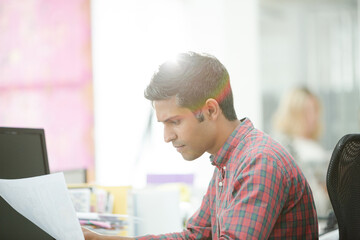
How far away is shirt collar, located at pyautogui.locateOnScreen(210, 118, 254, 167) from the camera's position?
1577 mm

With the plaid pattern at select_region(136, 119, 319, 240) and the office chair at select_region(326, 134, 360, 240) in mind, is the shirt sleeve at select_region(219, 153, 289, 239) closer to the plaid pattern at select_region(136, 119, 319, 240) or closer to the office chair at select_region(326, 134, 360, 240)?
the plaid pattern at select_region(136, 119, 319, 240)

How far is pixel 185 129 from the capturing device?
1589mm

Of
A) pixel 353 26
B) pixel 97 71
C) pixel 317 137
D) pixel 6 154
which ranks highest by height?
pixel 353 26

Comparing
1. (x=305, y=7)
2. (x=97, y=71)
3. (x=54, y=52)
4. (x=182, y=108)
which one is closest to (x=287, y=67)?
(x=305, y=7)

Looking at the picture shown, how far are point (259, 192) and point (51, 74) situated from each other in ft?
11.0

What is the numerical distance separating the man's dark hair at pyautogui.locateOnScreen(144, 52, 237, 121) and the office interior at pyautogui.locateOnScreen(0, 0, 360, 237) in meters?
1.78

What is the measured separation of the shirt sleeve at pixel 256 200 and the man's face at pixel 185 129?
8.4 inches

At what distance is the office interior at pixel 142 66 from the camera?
424 centimetres

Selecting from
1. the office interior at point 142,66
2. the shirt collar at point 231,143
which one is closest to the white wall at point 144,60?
the office interior at point 142,66

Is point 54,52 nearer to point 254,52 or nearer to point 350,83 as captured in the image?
point 254,52

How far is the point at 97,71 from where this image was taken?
5176 millimetres

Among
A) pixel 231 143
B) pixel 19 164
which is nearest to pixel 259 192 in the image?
pixel 231 143

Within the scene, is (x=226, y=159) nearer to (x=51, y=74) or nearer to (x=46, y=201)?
(x=46, y=201)

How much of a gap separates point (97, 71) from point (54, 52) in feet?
2.47
